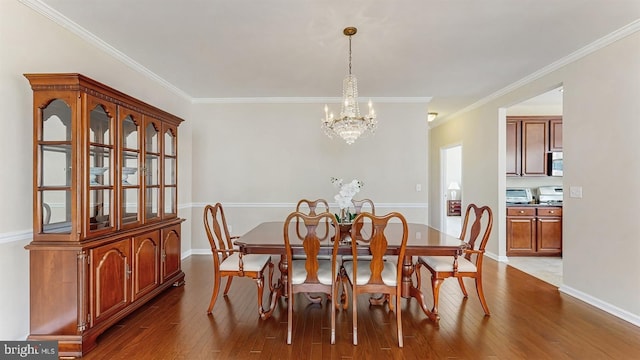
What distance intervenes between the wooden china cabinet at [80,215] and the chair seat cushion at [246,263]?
82cm

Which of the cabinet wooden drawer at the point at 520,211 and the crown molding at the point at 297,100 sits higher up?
Answer: the crown molding at the point at 297,100

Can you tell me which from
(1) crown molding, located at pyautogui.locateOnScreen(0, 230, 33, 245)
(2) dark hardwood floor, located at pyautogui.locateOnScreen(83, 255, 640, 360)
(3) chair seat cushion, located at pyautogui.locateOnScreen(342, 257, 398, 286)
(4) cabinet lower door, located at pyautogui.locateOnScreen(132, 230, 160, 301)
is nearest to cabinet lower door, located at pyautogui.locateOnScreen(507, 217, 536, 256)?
(2) dark hardwood floor, located at pyautogui.locateOnScreen(83, 255, 640, 360)

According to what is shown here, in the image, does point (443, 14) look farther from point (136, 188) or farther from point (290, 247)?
point (136, 188)

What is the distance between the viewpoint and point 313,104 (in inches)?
201

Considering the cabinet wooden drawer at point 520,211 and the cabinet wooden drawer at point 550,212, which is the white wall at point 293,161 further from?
the cabinet wooden drawer at point 550,212

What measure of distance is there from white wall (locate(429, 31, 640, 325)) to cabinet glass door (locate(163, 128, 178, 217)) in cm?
455

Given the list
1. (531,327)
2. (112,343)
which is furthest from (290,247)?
(531,327)

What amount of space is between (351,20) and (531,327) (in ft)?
9.98

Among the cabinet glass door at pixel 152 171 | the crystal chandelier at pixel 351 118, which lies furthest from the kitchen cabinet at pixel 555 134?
→ the cabinet glass door at pixel 152 171

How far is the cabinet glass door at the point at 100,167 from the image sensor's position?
241 cm

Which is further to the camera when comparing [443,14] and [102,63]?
Answer: [102,63]

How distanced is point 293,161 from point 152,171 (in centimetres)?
227

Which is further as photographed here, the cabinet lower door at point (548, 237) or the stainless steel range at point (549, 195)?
the stainless steel range at point (549, 195)

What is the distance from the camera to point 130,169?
2916 millimetres
